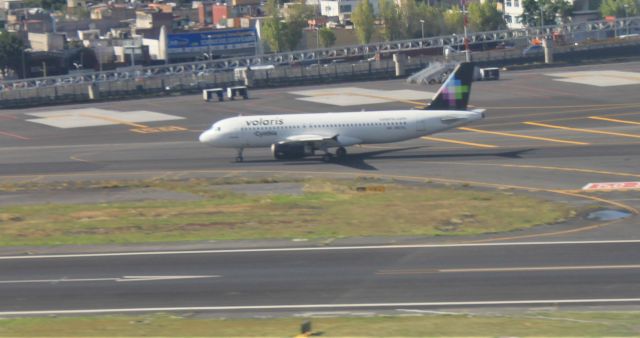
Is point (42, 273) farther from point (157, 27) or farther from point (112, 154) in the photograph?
point (157, 27)

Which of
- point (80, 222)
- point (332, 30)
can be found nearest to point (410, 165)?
point (80, 222)

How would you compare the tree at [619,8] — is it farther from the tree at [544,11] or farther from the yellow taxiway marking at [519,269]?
the yellow taxiway marking at [519,269]

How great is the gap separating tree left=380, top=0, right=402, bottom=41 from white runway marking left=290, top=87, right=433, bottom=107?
→ 244 ft

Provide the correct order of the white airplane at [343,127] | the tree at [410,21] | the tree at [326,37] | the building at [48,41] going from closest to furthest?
the white airplane at [343,127] → the tree at [326,37] → the building at [48,41] → the tree at [410,21]

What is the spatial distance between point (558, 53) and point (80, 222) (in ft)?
306

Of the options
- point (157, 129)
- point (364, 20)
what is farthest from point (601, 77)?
point (364, 20)

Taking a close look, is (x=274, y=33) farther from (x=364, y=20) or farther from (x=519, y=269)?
(x=519, y=269)

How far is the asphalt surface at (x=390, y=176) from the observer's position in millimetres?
36625

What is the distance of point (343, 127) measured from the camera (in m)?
72.4

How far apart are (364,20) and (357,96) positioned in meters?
77.6

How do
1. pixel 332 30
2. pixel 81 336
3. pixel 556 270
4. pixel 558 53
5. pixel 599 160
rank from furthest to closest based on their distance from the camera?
1. pixel 332 30
2. pixel 558 53
3. pixel 599 160
4. pixel 556 270
5. pixel 81 336

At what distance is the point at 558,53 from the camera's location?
135 m

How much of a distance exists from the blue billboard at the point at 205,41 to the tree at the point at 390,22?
2790 cm

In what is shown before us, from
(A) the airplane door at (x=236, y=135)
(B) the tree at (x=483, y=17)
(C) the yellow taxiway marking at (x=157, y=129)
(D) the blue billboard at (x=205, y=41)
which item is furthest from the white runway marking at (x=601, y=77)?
(B) the tree at (x=483, y=17)
